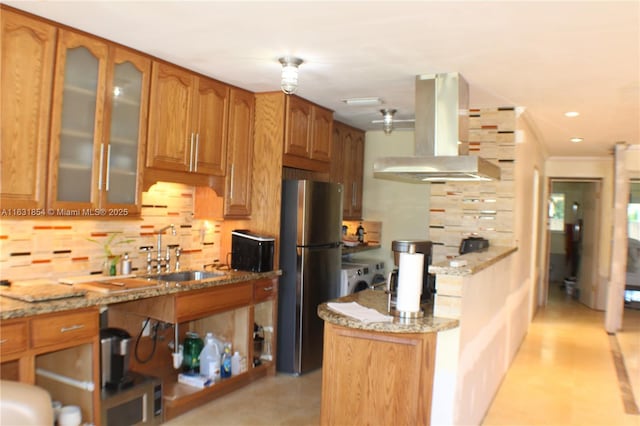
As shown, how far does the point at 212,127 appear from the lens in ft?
12.8

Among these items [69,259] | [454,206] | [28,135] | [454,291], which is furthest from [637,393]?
[28,135]

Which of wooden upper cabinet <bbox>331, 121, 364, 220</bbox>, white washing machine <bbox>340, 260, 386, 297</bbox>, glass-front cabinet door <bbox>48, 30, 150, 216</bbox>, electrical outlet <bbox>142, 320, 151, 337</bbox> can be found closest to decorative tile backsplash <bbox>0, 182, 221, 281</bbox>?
glass-front cabinet door <bbox>48, 30, 150, 216</bbox>

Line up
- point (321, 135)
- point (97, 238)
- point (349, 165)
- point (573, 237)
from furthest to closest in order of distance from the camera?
point (573, 237)
point (349, 165)
point (321, 135)
point (97, 238)

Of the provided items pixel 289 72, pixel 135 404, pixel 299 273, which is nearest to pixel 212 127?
pixel 289 72

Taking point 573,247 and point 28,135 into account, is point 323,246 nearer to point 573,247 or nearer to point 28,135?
point 28,135

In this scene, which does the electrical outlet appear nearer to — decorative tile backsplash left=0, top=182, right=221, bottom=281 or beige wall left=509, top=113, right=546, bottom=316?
decorative tile backsplash left=0, top=182, right=221, bottom=281

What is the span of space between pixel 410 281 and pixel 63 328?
178 cm

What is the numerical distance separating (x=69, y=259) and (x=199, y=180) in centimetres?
106

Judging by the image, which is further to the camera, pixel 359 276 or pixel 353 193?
pixel 353 193

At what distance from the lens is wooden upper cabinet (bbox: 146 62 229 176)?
344 cm

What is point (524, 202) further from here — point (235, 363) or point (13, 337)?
point (13, 337)

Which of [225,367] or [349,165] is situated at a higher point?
[349,165]

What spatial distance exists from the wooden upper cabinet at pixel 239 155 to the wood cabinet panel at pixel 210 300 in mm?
650

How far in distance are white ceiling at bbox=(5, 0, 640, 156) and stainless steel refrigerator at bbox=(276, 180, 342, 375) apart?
880mm
